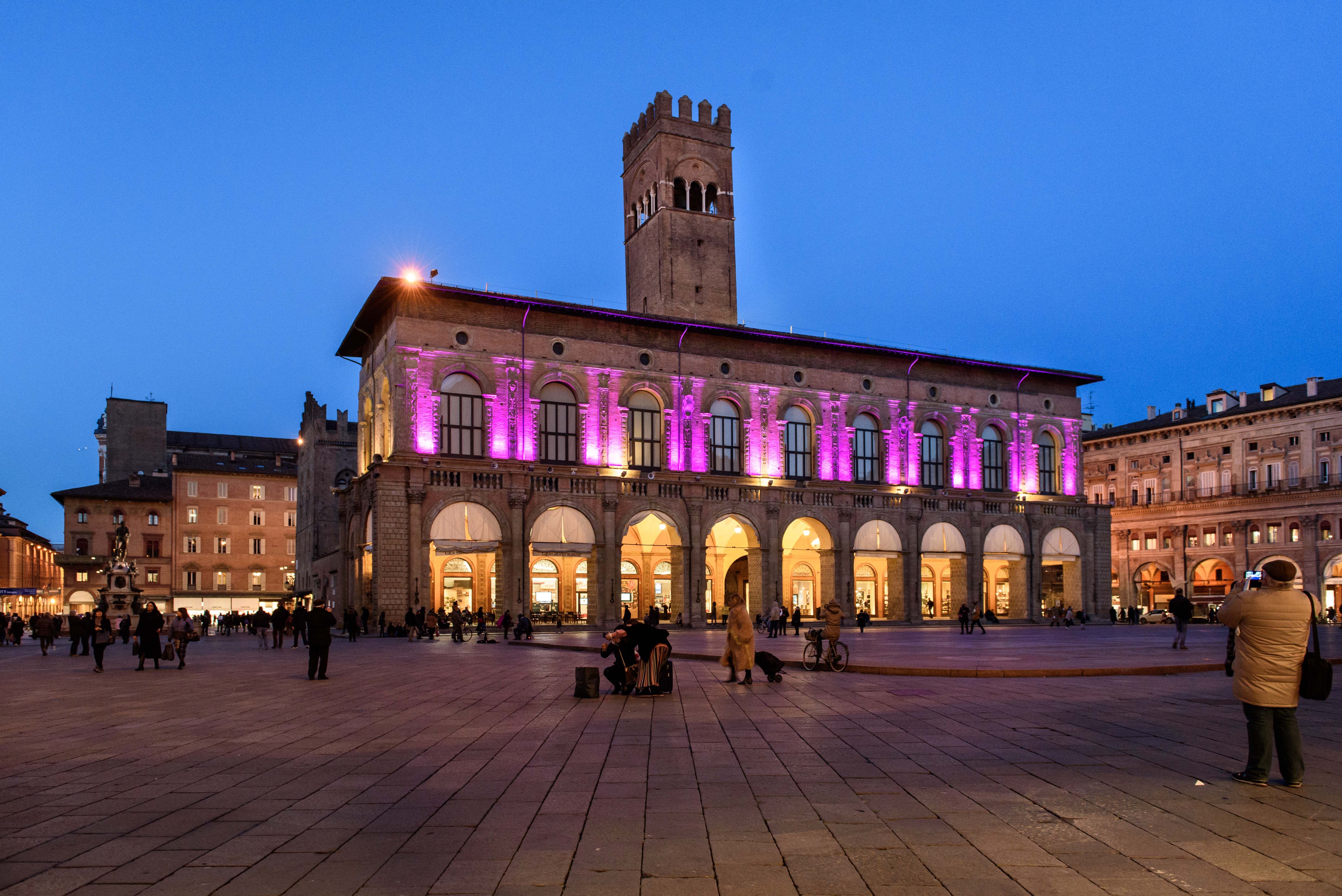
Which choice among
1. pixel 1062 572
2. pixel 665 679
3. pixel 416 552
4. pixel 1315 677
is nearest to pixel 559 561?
pixel 416 552

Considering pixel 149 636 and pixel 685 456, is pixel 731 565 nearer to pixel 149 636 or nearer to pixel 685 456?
pixel 685 456

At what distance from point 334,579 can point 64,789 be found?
46431 mm

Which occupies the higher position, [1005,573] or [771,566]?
[771,566]

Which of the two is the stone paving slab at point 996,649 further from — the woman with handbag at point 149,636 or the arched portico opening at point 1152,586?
the arched portico opening at point 1152,586

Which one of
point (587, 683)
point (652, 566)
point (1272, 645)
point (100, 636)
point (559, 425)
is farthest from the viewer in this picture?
point (652, 566)

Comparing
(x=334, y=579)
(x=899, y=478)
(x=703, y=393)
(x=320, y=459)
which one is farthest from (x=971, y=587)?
(x=320, y=459)

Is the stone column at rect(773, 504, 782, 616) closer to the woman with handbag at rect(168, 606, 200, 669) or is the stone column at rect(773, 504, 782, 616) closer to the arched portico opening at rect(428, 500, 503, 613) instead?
the arched portico opening at rect(428, 500, 503, 613)

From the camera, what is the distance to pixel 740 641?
57.5ft

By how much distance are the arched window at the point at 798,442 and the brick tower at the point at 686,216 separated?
644cm

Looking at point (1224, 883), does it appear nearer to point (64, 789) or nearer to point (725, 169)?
point (64, 789)

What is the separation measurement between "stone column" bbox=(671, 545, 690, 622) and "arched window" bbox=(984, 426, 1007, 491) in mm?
18382

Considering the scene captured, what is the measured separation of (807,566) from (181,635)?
117 feet

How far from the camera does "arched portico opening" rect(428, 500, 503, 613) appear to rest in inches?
1677

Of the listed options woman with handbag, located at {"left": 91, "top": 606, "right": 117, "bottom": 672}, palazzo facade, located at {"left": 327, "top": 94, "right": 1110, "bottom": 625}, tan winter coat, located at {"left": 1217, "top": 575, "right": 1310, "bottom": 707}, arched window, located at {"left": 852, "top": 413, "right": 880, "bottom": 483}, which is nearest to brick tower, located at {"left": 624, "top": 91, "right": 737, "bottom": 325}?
palazzo facade, located at {"left": 327, "top": 94, "right": 1110, "bottom": 625}
